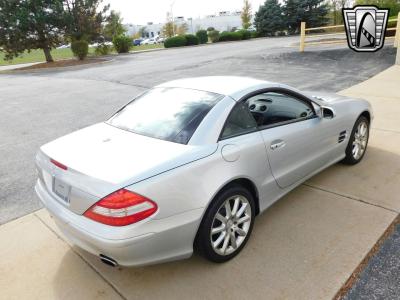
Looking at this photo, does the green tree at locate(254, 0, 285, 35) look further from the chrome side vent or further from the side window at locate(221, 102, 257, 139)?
the side window at locate(221, 102, 257, 139)

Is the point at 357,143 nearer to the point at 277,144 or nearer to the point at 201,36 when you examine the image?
the point at 277,144

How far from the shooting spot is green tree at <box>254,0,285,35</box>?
3859 cm

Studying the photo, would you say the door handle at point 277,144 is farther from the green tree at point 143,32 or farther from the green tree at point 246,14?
the green tree at point 143,32

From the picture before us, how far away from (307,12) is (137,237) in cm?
4117

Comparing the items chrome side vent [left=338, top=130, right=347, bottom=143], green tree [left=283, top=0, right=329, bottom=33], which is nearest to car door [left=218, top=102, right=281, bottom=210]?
chrome side vent [left=338, top=130, right=347, bottom=143]

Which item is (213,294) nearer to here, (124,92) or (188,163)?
(188,163)

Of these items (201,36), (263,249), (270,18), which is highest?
(270,18)

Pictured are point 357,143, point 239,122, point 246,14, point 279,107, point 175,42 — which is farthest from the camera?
point 246,14

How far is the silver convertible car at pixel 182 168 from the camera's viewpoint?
222 centimetres

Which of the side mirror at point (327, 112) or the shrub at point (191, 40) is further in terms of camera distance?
the shrub at point (191, 40)

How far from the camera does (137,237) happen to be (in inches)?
85.9

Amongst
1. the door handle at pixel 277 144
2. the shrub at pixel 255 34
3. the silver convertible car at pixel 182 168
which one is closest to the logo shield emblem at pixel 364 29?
the silver convertible car at pixel 182 168

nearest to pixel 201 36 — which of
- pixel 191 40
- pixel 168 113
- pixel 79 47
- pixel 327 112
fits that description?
pixel 191 40

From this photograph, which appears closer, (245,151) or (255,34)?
(245,151)
